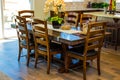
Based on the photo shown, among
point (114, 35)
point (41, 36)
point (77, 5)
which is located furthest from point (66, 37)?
point (77, 5)

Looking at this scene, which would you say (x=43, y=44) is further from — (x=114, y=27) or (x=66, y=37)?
(x=114, y=27)

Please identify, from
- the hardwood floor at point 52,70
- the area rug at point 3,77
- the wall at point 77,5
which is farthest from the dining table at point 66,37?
the wall at point 77,5

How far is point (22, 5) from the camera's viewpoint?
6.69 metres

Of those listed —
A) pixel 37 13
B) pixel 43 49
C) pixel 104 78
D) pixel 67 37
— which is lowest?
pixel 104 78

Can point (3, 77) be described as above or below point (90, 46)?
below

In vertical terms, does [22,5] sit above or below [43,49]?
above

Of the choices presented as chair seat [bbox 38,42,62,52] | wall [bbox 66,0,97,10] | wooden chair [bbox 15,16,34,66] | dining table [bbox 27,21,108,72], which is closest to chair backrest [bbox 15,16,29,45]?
wooden chair [bbox 15,16,34,66]

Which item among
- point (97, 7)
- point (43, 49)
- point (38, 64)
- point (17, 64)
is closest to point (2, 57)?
point (17, 64)

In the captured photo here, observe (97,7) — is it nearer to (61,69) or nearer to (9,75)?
(61,69)

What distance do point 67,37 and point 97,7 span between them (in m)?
5.23

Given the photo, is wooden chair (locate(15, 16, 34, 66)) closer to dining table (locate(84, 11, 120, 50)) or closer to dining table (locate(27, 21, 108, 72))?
dining table (locate(27, 21, 108, 72))

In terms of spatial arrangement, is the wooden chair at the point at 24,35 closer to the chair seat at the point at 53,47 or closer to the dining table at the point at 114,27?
the chair seat at the point at 53,47

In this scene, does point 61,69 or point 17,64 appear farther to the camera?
point 17,64

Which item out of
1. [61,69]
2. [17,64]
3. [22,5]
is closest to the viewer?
[61,69]
